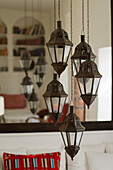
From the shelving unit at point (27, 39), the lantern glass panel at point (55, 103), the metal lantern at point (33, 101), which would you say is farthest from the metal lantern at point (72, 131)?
the shelving unit at point (27, 39)

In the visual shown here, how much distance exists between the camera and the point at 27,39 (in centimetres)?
543

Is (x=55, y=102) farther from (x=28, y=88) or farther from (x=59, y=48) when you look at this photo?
(x=28, y=88)

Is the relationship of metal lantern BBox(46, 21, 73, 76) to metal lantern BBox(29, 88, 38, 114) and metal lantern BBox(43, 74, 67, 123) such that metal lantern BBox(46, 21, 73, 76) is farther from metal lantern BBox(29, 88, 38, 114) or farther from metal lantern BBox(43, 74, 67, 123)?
metal lantern BBox(29, 88, 38, 114)

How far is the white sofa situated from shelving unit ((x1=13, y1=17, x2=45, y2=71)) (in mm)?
1984

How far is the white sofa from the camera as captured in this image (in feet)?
10.3

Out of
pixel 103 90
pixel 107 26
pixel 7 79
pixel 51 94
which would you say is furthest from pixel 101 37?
pixel 7 79

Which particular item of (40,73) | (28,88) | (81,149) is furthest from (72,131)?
(40,73)

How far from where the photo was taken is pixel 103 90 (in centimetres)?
356

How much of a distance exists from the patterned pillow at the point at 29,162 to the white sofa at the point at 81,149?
165 millimetres

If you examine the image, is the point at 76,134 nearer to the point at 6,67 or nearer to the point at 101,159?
the point at 101,159

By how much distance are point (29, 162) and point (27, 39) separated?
9.42 ft

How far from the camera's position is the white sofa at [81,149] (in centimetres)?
313

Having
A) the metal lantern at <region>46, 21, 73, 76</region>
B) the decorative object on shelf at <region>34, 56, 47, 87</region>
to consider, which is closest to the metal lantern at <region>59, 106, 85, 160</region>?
the metal lantern at <region>46, 21, 73, 76</region>

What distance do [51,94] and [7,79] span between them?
366 centimetres
